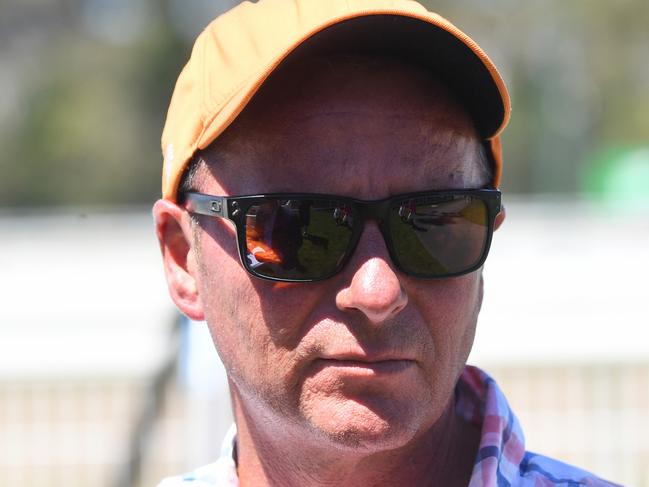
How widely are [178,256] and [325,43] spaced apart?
606 mm

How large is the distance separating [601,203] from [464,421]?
2367 centimetres

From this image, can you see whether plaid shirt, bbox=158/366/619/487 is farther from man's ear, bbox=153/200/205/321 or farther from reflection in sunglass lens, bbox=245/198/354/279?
reflection in sunglass lens, bbox=245/198/354/279

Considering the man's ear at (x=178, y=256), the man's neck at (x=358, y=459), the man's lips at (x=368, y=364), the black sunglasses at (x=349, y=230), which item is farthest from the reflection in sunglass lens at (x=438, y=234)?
the man's ear at (x=178, y=256)

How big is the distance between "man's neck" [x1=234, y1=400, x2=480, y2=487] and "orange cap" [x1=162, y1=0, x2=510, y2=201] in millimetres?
568

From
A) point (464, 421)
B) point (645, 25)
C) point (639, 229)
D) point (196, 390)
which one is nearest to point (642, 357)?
point (196, 390)

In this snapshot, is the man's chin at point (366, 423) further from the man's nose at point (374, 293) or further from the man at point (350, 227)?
the man's nose at point (374, 293)

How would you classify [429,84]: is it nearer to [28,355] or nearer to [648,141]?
Result: [28,355]

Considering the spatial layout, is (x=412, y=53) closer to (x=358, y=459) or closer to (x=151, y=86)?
(x=358, y=459)

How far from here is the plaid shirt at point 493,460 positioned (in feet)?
Answer: 6.77

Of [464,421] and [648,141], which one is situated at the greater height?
[648,141]

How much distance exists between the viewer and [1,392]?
760 cm

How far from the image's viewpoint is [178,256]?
2342 mm

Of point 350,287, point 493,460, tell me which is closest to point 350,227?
point 350,287

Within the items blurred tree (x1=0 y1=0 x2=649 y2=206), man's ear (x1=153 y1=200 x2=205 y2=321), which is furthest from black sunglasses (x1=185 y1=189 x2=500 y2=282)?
blurred tree (x1=0 y1=0 x2=649 y2=206)
